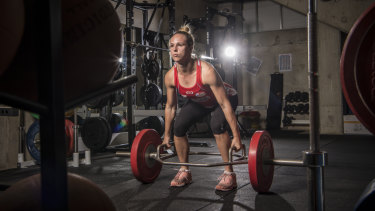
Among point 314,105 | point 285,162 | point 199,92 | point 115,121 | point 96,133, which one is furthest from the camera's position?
point 115,121

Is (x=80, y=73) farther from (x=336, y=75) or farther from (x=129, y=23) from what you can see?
(x=336, y=75)

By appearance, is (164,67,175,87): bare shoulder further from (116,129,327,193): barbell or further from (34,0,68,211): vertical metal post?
(34,0,68,211): vertical metal post

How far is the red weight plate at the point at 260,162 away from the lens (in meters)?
2.16

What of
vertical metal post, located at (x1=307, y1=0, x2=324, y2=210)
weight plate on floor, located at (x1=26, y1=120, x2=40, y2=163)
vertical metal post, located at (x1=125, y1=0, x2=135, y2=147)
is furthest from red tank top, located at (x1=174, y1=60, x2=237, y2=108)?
weight plate on floor, located at (x1=26, y1=120, x2=40, y2=163)

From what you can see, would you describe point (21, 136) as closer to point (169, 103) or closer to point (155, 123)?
point (169, 103)

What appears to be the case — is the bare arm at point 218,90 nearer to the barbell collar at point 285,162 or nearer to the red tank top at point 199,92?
the red tank top at point 199,92

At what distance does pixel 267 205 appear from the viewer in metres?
→ 2.09

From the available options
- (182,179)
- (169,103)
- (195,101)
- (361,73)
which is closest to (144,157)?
(182,179)

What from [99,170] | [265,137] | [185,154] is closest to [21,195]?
[265,137]

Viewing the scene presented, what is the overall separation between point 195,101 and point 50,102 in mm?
2034

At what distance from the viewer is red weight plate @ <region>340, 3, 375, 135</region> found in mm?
881

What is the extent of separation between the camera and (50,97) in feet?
2.28

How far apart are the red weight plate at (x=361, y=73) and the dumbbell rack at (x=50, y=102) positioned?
2.29ft

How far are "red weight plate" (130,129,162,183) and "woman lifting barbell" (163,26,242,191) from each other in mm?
156
